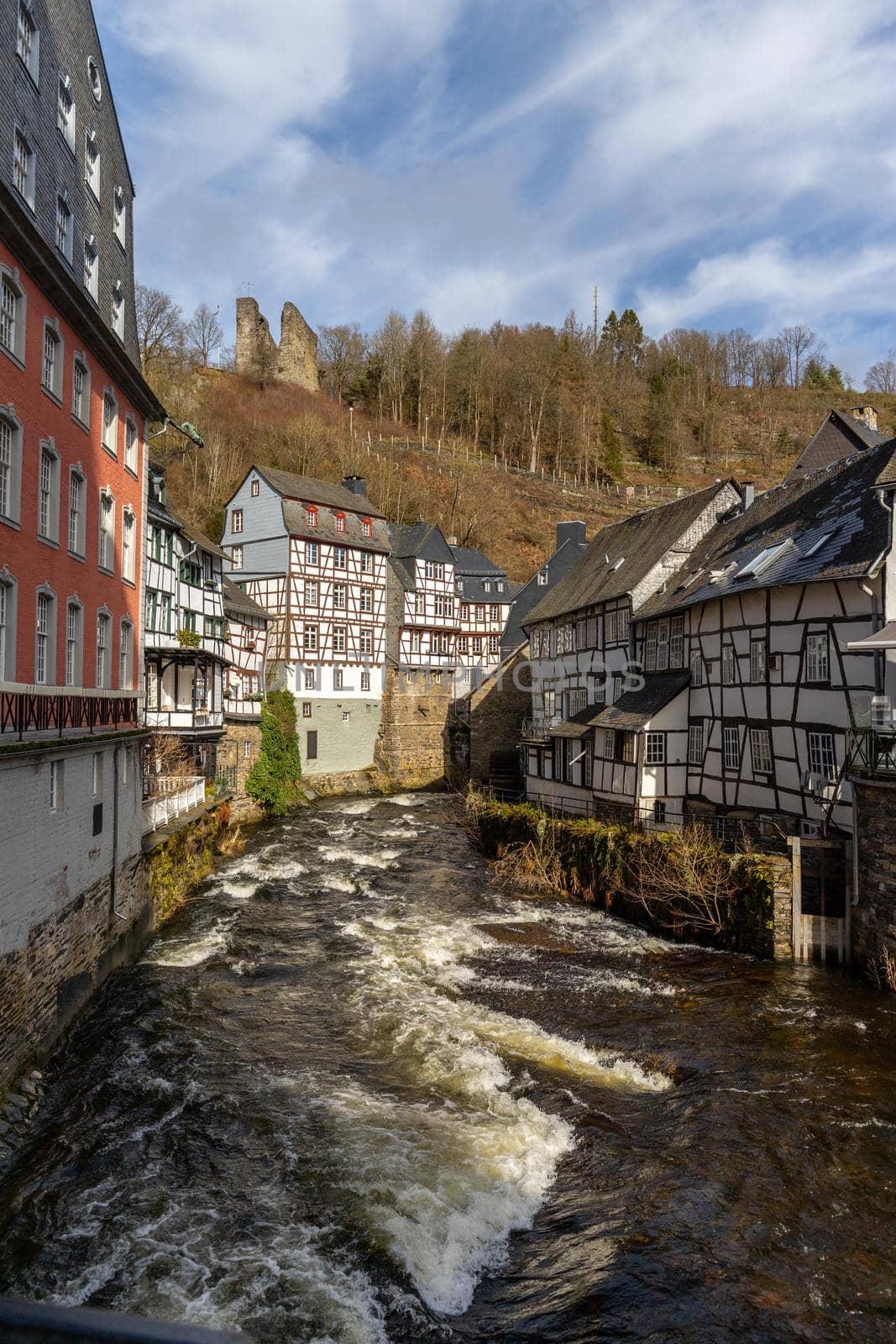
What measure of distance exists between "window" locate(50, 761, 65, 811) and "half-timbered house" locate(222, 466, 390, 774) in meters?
24.8

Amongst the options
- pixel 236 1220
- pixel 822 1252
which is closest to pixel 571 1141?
pixel 822 1252

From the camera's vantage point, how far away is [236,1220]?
816 cm

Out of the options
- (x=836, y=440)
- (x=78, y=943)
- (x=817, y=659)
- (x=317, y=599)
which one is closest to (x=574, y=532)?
A: (x=317, y=599)

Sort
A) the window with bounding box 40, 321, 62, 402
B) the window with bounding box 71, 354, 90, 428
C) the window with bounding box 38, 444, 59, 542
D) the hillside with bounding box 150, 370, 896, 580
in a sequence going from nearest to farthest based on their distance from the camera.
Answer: the window with bounding box 38, 444, 59, 542
the window with bounding box 40, 321, 62, 402
the window with bounding box 71, 354, 90, 428
the hillside with bounding box 150, 370, 896, 580

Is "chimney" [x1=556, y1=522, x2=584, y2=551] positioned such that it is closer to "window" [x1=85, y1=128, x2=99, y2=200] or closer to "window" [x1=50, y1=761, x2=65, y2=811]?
"window" [x1=85, y1=128, x2=99, y2=200]

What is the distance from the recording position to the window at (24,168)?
513 inches

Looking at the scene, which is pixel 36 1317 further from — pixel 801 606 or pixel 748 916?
pixel 801 606

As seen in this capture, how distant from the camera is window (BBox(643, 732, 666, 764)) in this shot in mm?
21719

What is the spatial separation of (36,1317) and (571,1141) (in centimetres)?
926

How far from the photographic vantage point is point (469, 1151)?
9.34 metres

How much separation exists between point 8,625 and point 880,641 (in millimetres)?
14201

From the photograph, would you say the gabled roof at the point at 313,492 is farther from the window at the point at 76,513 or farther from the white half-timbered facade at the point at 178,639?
the window at the point at 76,513

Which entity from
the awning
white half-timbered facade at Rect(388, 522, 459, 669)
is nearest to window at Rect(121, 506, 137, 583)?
the awning

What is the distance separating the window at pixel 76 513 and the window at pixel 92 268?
3937 mm
